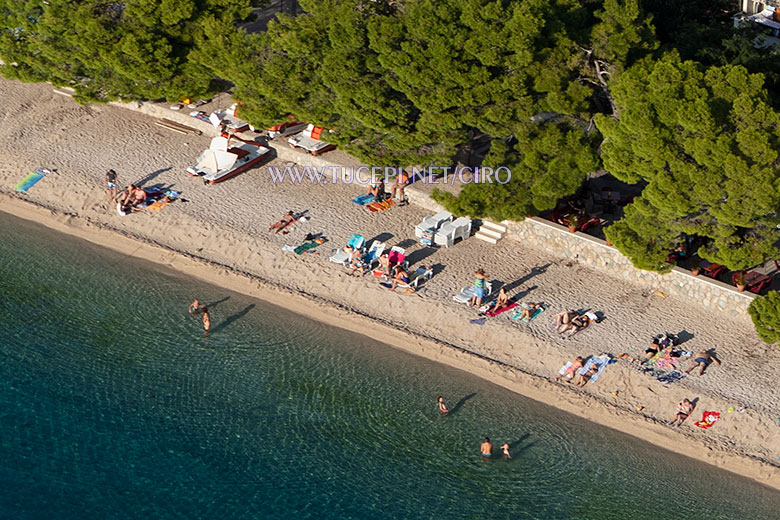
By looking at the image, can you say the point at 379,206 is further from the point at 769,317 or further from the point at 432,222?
the point at 769,317

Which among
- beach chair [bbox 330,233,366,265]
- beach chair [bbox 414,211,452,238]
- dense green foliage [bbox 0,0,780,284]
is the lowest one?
beach chair [bbox 330,233,366,265]

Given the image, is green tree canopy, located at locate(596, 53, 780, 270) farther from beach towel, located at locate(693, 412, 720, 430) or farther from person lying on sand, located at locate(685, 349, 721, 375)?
beach towel, located at locate(693, 412, 720, 430)

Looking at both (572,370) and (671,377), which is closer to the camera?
(671,377)

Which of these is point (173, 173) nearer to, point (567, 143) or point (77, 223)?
point (77, 223)

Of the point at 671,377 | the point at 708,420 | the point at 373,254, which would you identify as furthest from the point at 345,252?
the point at 708,420

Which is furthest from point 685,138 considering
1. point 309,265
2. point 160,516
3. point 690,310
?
point 160,516

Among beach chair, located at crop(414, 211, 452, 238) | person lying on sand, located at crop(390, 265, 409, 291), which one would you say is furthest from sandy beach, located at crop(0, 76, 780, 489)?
person lying on sand, located at crop(390, 265, 409, 291)
